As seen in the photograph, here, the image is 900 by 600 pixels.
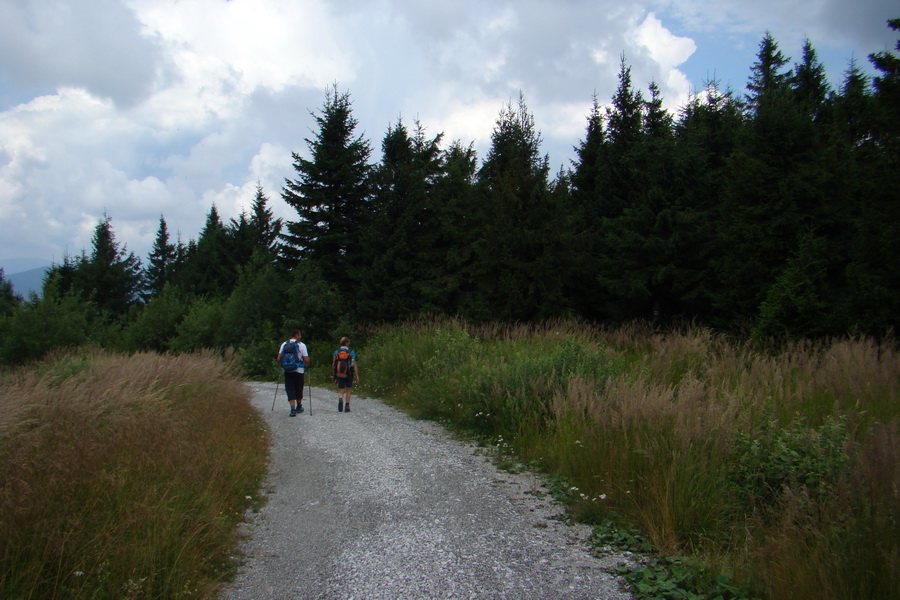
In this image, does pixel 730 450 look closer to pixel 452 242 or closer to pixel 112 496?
pixel 112 496

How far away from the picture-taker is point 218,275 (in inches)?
2249

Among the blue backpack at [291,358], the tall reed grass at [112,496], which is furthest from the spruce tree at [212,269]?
the tall reed grass at [112,496]

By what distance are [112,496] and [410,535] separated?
2.54m

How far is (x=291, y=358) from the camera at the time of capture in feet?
41.9

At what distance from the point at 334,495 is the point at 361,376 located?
39.7ft

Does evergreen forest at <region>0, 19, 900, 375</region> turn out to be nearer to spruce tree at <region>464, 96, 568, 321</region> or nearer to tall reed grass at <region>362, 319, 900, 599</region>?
spruce tree at <region>464, 96, 568, 321</region>

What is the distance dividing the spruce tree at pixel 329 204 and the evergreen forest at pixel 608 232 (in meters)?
0.12

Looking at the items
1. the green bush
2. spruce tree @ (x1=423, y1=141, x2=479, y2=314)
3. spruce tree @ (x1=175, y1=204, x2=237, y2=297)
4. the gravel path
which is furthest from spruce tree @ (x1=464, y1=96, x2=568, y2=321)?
spruce tree @ (x1=175, y1=204, x2=237, y2=297)

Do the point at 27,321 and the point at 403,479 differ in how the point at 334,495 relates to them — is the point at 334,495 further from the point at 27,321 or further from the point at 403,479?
the point at 27,321

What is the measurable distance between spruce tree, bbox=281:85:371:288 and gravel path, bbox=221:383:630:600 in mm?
25522

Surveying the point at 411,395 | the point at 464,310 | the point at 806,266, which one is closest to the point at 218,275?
the point at 464,310

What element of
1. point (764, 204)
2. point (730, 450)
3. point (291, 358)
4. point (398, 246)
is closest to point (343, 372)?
point (291, 358)

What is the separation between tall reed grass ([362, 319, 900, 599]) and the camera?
11.5ft

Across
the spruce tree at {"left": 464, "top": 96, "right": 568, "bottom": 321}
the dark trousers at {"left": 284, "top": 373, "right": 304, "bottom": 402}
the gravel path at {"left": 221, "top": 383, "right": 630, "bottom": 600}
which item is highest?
the spruce tree at {"left": 464, "top": 96, "right": 568, "bottom": 321}
